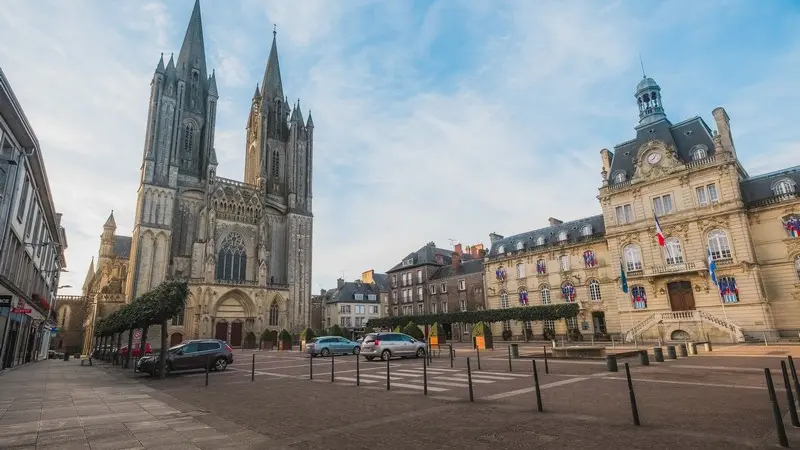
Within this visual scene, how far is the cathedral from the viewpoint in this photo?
4316cm

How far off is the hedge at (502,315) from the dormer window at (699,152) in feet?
52.7

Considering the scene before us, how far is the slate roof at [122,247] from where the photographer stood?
228 feet

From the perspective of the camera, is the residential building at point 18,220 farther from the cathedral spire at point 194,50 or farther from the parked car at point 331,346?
the cathedral spire at point 194,50

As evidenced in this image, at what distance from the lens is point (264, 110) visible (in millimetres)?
57469

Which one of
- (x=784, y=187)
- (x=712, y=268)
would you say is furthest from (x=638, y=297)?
(x=784, y=187)

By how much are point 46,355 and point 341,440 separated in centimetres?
5394

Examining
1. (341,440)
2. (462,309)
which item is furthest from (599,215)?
(341,440)

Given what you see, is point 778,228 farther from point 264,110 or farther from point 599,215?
point 264,110

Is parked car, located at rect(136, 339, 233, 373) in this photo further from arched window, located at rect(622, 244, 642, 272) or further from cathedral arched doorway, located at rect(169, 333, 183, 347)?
arched window, located at rect(622, 244, 642, 272)

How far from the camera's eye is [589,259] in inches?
1580

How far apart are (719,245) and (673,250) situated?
3055 mm

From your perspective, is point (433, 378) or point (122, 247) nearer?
point (433, 378)

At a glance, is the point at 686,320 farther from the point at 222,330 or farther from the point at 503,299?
the point at 222,330

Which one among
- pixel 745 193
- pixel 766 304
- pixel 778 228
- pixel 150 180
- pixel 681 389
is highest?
pixel 150 180
